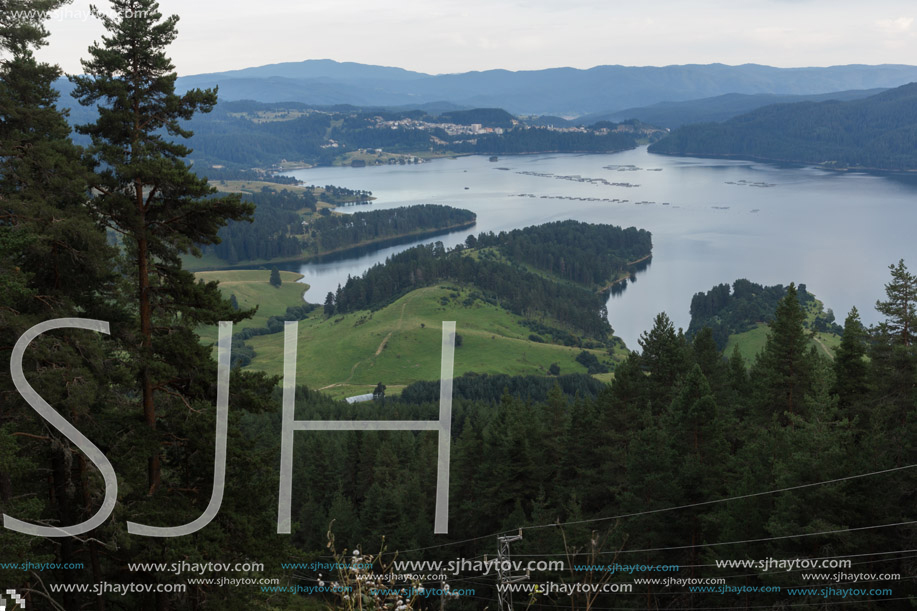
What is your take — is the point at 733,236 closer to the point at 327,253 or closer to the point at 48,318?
the point at 327,253

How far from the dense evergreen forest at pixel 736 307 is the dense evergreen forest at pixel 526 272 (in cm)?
1380

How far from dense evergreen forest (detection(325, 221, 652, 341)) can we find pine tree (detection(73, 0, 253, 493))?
92.3 m

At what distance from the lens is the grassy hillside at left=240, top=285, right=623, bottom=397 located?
287ft

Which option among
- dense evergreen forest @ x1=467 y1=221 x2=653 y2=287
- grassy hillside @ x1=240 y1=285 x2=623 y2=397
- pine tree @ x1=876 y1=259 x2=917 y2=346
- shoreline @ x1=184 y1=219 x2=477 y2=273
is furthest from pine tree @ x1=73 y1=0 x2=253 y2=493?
shoreline @ x1=184 y1=219 x2=477 y2=273

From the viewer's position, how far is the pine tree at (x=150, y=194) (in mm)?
8711

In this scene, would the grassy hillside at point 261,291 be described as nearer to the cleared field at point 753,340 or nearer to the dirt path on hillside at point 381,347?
the dirt path on hillside at point 381,347

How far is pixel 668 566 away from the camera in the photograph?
14.9 m

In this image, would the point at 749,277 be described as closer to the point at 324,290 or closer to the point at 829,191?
the point at 324,290

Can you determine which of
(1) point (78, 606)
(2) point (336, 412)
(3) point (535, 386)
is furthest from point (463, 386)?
(1) point (78, 606)

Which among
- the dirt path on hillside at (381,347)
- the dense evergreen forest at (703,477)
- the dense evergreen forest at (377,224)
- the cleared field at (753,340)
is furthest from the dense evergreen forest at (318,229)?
the dense evergreen forest at (703,477)

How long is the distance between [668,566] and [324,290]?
119 m

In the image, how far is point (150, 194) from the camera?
875 cm

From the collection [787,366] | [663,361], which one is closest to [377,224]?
[663,361]

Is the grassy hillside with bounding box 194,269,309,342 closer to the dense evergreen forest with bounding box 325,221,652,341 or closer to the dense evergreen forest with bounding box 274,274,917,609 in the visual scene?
the dense evergreen forest with bounding box 325,221,652,341
